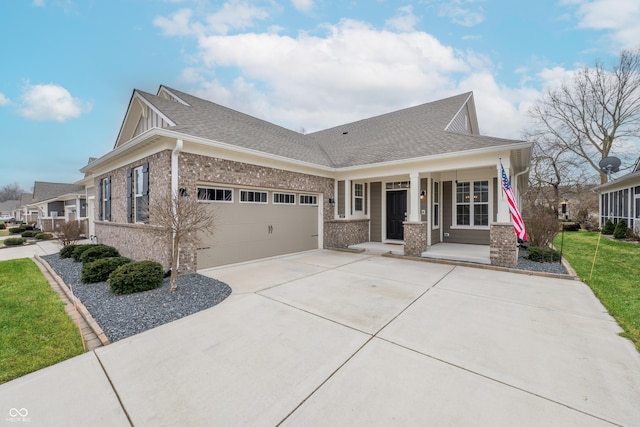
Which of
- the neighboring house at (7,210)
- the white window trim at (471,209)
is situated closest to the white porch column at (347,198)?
the white window trim at (471,209)

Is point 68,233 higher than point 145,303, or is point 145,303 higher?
point 68,233

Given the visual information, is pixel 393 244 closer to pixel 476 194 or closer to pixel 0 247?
pixel 476 194

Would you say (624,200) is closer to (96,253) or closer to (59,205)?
(96,253)

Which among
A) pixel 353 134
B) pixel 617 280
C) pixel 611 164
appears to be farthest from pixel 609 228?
pixel 353 134

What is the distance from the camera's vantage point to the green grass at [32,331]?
9.46 feet

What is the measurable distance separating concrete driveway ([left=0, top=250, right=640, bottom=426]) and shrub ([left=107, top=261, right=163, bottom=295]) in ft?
6.27

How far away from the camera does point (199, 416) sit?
6.84 feet

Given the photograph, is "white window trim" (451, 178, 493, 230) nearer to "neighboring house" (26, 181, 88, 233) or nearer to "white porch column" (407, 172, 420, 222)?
"white porch column" (407, 172, 420, 222)

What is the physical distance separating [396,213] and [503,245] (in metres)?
4.36

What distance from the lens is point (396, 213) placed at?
11.1 m

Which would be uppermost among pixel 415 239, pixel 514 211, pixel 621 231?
pixel 514 211

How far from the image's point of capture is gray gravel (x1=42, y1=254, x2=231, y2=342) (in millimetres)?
3787

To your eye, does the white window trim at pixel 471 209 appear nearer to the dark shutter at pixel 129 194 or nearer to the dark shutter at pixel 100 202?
the dark shutter at pixel 129 194

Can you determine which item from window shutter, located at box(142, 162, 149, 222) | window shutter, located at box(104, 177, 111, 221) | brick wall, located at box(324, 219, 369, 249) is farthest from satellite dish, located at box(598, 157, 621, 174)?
window shutter, located at box(104, 177, 111, 221)
